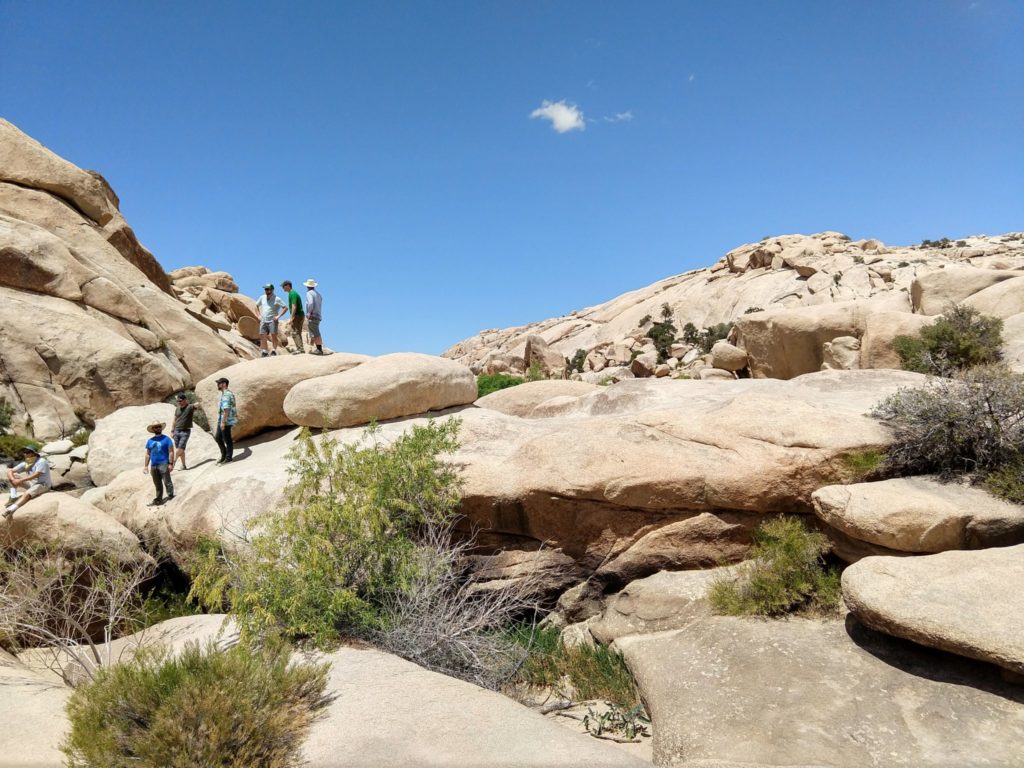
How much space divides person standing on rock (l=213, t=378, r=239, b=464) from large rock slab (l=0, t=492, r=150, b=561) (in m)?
1.97

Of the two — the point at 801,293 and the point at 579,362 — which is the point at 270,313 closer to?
the point at 579,362

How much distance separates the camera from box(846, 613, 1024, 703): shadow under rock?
4820mm

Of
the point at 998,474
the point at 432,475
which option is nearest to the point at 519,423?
the point at 432,475

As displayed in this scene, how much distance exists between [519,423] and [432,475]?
7.78 feet

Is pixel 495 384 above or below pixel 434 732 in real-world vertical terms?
above

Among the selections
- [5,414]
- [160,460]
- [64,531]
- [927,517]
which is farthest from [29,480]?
[927,517]

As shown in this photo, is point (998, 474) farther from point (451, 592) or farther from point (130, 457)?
point (130, 457)

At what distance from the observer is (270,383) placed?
1180cm

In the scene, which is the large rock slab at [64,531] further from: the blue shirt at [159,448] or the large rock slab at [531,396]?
the large rock slab at [531,396]

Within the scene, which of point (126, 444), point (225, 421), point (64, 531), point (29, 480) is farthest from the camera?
point (126, 444)

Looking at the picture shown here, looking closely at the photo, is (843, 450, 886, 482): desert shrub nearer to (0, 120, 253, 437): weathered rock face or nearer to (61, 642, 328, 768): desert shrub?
(61, 642, 328, 768): desert shrub

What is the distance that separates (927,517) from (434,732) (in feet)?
16.2

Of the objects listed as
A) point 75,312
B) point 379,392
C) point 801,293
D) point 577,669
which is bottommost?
point 577,669

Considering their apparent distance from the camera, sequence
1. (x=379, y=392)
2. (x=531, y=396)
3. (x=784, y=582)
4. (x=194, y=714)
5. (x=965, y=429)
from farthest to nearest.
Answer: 1. (x=531, y=396)
2. (x=379, y=392)
3. (x=965, y=429)
4. (x=784, y=582)
5. (x=194, y=714)
